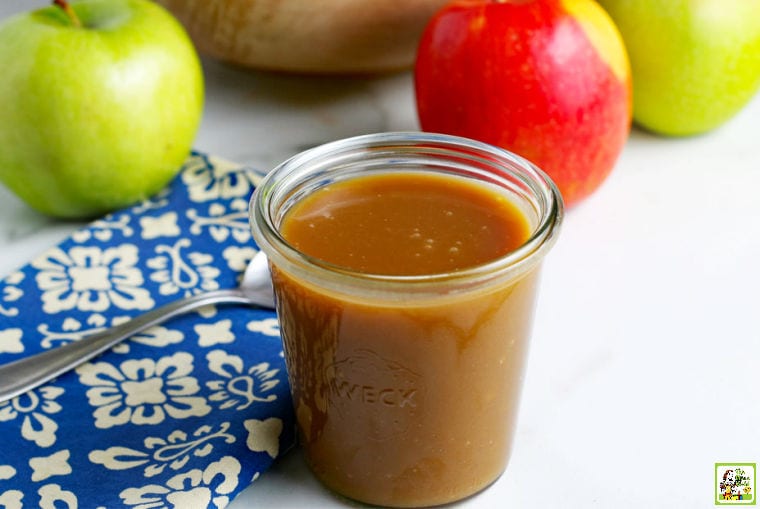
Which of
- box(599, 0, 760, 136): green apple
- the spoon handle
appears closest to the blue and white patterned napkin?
the spoon handle

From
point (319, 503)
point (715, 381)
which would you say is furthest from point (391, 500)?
point (715, 381)

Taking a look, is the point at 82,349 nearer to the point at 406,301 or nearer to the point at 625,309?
the point at 406,301

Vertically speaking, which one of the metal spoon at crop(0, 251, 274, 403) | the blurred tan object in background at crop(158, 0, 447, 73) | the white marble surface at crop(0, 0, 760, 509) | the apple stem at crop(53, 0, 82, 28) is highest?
the apple stem at crop(53, 0, 82, 28)

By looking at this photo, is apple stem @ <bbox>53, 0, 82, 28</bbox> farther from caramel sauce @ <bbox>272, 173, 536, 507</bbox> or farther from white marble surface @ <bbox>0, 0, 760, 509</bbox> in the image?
caramel sauce @ <bbox>272, 173, 536, 507</bbox>

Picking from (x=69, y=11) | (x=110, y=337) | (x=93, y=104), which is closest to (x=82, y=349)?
(x=110, y=337)

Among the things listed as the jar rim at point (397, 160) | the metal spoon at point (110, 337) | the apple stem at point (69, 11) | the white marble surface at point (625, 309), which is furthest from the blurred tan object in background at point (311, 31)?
the jar rim at point (397, 160)

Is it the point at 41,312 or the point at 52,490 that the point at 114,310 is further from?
the point at 52,490
